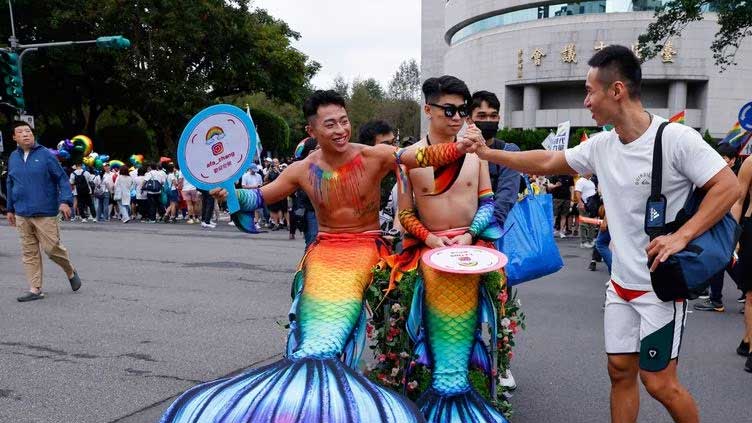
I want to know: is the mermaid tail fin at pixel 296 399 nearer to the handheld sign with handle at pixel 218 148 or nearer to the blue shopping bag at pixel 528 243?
the handheld sign with handle at pixel 218 148

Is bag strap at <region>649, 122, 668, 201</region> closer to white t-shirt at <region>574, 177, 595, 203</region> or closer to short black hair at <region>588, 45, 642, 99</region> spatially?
short black hair at <region>588, 45, 642, 99</region>

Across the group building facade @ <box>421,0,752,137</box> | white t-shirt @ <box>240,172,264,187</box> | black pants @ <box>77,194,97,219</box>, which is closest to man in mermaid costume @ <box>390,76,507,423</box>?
white t-shirt @ <box>240,172,264,187</box>

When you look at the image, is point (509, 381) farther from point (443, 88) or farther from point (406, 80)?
point (406, 80)

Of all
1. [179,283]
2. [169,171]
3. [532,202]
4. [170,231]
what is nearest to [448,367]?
[532,202]

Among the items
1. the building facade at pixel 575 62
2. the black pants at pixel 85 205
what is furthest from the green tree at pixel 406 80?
the black pants at pixel 85 205

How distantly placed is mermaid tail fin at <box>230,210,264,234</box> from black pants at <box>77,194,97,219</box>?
17.0m

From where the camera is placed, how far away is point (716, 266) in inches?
102

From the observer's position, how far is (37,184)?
6.92 meters

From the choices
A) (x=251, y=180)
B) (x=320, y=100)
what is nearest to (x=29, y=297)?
(x=320, y=100)

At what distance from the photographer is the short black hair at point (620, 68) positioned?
2.76 meters

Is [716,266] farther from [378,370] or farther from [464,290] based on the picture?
[378,370]

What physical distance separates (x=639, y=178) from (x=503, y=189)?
1164 mm

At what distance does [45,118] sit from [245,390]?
121 feet

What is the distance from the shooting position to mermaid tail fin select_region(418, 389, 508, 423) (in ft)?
10.1
